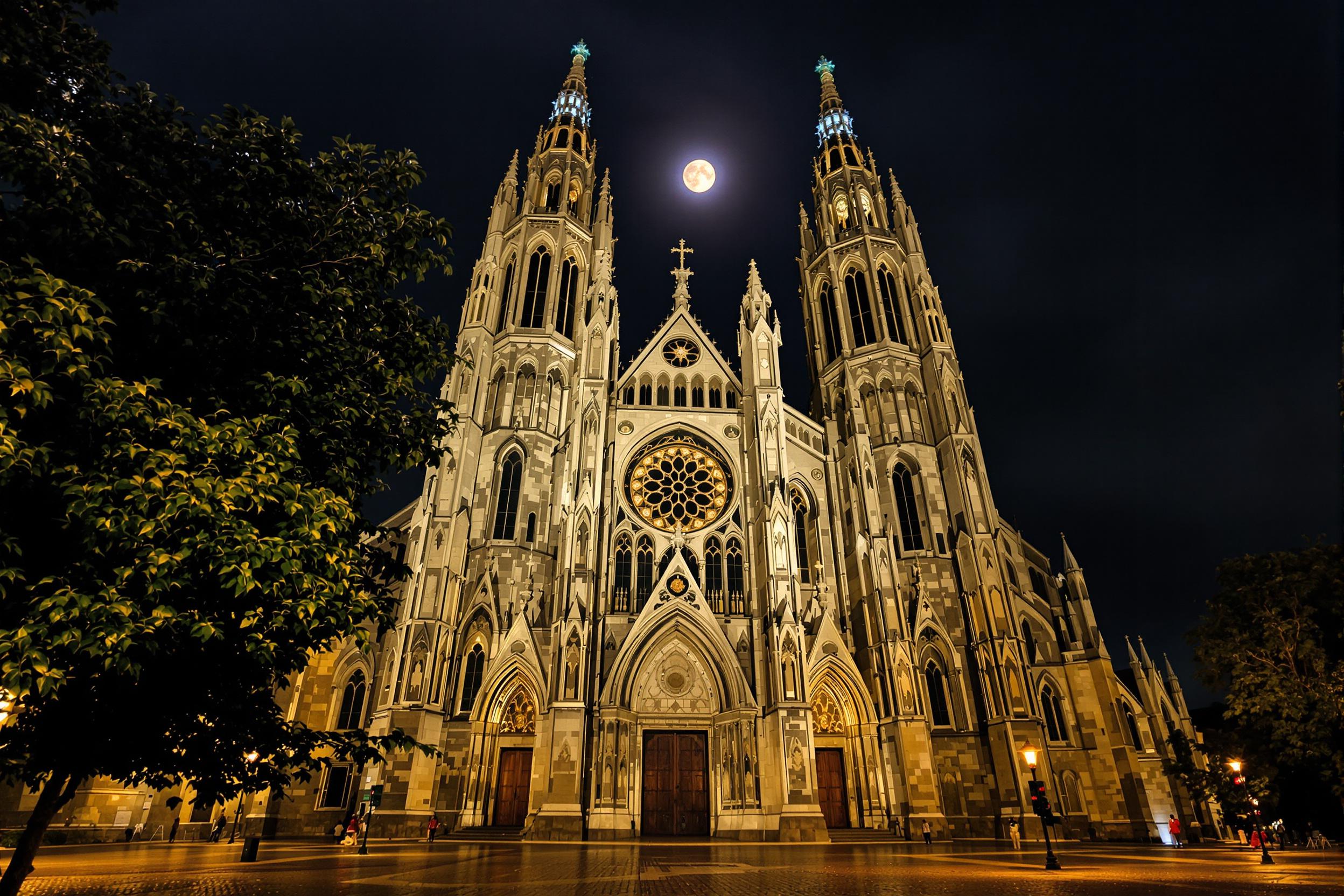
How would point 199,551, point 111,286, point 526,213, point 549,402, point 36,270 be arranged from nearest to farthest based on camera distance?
point 36,270, point 199,551, point 111,286, point 549,402, point 526,213

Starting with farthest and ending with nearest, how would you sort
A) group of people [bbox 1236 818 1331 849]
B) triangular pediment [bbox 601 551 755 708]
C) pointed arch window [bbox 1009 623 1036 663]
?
group of people [bbox 1236 818 1331 849], pointed arch window [bbox 1009 623 1036 663], triangular pediment [bbox 601 551 755 708]

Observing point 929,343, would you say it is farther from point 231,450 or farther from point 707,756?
point 231,450

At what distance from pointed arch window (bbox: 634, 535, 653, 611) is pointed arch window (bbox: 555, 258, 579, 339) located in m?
12.8

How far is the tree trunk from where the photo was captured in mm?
5773

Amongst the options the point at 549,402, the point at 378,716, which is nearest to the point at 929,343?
the point at 549,402

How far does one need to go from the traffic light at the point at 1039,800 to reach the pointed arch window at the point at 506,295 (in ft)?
93.8

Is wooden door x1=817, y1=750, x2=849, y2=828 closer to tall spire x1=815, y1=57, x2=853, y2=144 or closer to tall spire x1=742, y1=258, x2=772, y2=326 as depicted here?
tall spire x1=742, y1=258, x2=772, y2=326

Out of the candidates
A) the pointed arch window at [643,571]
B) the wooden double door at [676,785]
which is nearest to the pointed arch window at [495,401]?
the pointed arch window at [643,571]

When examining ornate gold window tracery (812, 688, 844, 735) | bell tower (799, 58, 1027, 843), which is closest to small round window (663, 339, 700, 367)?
bell tower (799, 58, 1027, 843)

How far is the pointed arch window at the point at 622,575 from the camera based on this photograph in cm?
2584

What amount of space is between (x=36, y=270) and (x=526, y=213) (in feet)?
116

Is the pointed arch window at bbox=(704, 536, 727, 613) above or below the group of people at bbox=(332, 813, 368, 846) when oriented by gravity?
above

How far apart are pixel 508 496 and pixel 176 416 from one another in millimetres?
23946

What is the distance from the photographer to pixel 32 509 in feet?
19.8
